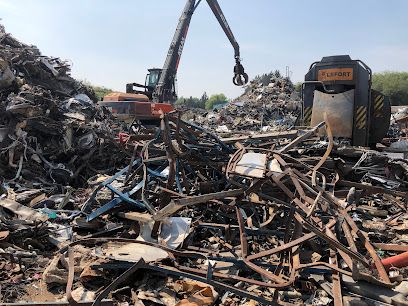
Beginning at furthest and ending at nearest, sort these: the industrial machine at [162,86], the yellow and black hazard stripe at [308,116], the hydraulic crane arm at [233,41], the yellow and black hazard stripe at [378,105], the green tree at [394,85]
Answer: the green tree at [394,85]
the hydraulic crane arm at [233,41]
the industrial machine at [162,86]
the yellow and black hazard stripe at [308,116]
the yellow and black hazard stripe at [378,105]

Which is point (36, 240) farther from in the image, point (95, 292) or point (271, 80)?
point (271, 80)

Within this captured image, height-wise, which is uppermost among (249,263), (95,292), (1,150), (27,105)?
(27,105)

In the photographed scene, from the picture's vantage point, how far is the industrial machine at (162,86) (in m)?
12.4

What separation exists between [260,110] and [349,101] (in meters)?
12.3

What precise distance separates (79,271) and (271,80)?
21632 millimetres

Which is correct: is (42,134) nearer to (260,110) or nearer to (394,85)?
(260,110)

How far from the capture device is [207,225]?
424cm

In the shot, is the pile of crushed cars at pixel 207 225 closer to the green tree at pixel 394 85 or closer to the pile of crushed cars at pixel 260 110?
the pile of crushed cars at pixel 260 110

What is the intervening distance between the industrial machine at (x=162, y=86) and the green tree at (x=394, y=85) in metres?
23.8

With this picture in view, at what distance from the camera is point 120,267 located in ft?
11.2

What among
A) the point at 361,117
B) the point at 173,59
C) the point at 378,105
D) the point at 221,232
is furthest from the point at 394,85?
the point at 221,232

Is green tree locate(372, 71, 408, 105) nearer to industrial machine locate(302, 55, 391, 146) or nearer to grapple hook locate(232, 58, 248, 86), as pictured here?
grapple hook locate(232, 58, 248, 86)

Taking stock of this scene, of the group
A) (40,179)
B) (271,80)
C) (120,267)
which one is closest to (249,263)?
(120,267)

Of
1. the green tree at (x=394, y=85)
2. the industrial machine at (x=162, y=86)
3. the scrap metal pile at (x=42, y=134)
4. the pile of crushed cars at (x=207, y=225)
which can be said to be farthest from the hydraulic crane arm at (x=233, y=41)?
the green tree at (x=394, y=85)
